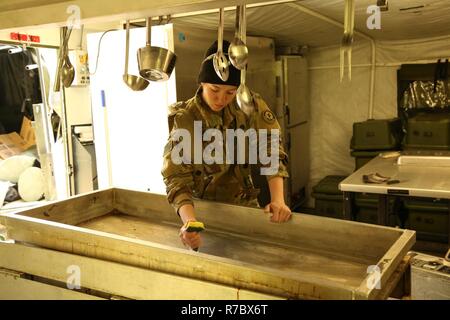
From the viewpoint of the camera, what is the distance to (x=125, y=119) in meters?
2.93

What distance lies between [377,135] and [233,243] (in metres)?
3.06

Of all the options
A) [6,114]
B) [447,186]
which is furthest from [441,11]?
[6,114]

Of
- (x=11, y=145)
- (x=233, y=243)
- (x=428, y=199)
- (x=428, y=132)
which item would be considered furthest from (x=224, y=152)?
(x=11, y=145)

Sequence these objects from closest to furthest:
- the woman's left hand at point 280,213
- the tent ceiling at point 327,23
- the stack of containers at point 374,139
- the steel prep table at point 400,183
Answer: the woman's left hand at point 280,213 → the steel prep table at point 400,183 → the tent ceiling at point 327,23 → the stack of containers at point 374,139

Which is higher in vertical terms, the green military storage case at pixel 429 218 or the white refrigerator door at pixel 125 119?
the white refrigerator door at pixel 125 119

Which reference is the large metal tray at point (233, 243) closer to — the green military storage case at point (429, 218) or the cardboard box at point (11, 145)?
the green military storage case at point (429, 218)

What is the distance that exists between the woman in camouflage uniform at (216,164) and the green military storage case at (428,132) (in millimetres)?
2748

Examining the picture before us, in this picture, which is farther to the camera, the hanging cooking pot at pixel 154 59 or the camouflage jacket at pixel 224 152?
the camouflage jacket at pixel 224 152

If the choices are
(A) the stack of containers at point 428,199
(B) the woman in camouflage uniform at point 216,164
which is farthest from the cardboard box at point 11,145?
(A) the stack of containers at point 428,199

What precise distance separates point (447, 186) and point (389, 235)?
1571 mm

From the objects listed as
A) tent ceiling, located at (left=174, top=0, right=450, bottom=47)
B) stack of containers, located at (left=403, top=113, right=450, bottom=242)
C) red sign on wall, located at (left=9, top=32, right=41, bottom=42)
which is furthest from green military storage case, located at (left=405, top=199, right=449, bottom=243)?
red sign on wall, located at (left=9, top=32, right=41, bottom=42)

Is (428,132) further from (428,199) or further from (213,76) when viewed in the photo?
(213,76)

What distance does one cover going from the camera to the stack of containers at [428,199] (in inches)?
139
